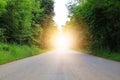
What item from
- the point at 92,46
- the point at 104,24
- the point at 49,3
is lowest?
the point at 92,46

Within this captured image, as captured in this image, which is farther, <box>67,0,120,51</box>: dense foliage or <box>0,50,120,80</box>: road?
<box>67,0,120,51</box>: dense foliage

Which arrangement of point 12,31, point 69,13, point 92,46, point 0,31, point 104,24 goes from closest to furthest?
point 0,31
point 104,24
point 12,31
point 92,46
point 69,13

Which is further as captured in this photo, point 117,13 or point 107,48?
point 107,48

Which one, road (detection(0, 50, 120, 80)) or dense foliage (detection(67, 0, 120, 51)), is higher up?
dense foliage (detection(67, 0, 120, 51))

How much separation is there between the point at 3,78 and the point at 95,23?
3064 centimetres

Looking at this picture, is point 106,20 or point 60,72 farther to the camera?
point 106,20

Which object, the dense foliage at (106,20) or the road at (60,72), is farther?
the dense foliage at (106,20)

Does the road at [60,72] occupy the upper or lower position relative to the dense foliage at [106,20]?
lower

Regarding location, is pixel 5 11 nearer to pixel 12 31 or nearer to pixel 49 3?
pixel 12 31

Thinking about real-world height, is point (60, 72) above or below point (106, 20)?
below

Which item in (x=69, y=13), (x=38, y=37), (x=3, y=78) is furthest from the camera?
(x=69, y=13)

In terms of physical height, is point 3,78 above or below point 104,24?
below

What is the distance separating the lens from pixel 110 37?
3838 cm

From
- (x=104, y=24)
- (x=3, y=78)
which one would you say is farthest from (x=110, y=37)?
(x=3, y=78)
